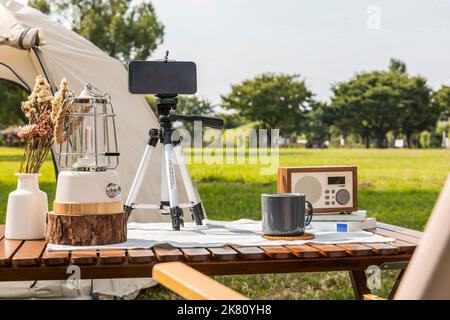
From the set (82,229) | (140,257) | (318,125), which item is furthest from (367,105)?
(140,257)

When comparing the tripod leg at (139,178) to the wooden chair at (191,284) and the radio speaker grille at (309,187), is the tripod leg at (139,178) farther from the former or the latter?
the wooden chair at (191,284)

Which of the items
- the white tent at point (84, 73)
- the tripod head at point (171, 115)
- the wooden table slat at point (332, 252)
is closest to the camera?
the wooden table slat at point (332, 252)

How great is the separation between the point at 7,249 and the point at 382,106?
1552 inches

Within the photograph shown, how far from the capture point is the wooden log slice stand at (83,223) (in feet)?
6.61

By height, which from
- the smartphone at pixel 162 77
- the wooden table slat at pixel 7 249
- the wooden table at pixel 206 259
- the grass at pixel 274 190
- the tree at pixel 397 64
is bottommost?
the grass at pixel 274 190

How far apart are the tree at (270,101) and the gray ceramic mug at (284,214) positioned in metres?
37.7

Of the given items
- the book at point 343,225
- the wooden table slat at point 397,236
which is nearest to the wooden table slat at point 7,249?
the book at point 343,225

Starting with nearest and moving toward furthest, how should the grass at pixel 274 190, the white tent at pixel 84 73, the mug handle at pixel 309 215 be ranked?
1. the mug handle at pixel 309 215
2. the white tent at pixel 84 73
3. the grass at pixel 274 190

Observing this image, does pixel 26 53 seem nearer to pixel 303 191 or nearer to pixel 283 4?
pixel 303 191

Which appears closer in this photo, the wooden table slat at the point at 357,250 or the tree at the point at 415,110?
the wooden table slat at the point at 357,250

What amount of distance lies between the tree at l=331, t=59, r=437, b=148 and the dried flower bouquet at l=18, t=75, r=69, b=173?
37939 mm

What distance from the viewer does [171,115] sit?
95.6 inches

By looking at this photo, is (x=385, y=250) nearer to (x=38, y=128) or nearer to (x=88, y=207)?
(x=88, y=207)

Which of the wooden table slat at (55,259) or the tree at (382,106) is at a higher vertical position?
the tree at (382,106)
